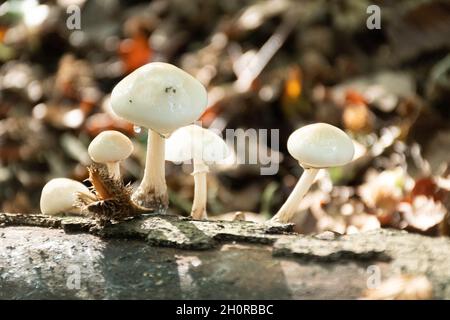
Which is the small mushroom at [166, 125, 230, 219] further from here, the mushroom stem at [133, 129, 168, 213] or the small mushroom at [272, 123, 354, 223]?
the small mushroom at [272, 123, 354, 223]

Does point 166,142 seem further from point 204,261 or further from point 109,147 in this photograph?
point 204,261

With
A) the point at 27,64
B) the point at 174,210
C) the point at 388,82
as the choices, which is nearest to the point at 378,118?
the point at 388,82

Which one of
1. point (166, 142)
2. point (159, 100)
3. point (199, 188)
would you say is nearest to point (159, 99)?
point (159, 100)

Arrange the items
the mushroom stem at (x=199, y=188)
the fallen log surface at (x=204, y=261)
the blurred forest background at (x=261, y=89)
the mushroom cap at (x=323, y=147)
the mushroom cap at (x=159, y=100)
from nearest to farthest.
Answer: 1. the fallen log surface at (x=204, y=261)
2. the mushroom cap at (x=159, y=100)
3. the mushroom cap at (x=323, y=147)
4. the mushroom stem at (x=199, y=188)
5. the blurred forest background at (x=261, y=89)

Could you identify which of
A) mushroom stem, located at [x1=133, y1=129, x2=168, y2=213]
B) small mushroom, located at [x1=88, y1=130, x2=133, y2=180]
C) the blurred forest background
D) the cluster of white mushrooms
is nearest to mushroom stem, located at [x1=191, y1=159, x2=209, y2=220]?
the cluster of white mushrooms

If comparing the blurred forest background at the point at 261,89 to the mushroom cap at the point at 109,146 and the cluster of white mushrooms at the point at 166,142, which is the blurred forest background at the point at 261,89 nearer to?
the cluster of white mushrooms at the point at 166,142

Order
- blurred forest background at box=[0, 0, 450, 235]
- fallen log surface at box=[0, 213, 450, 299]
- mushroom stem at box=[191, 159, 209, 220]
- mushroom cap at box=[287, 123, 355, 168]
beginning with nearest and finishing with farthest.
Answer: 1. fallen log surface at box=[0, 213, 450, 299]
2. mushroom cap at box=[287, 123, 355, 168]
3. mushroom stem at box=[191, 159, 209, 220]
4. blurred forest background at box=[0, 0, 450, 235]

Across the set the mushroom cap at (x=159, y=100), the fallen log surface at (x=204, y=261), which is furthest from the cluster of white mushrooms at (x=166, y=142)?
the fallen log surface at (x=204, y=261)
